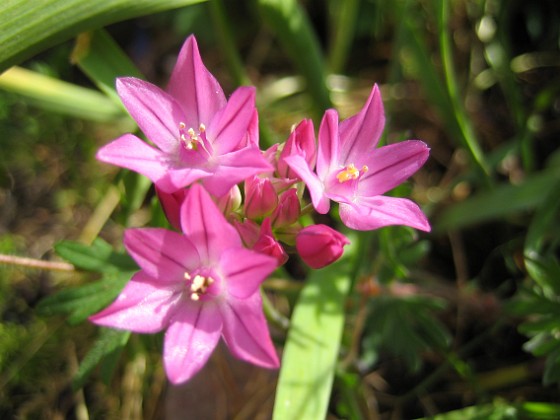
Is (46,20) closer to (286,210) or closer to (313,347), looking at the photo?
(286,210)

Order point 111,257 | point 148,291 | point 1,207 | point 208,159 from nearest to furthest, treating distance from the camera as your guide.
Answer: point 148,291
point 208,159
point 111,257
point 1,207

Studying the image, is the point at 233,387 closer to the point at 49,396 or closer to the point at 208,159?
the point at 49,396

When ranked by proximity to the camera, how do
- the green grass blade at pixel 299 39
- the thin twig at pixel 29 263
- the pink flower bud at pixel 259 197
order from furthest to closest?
the green grass blade at pixel 299 39 < the thin twig at pixel 29 263 < the pink flower bud at pixel 259 197

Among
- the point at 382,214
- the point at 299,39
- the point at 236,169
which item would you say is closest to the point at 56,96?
the point at 299,39

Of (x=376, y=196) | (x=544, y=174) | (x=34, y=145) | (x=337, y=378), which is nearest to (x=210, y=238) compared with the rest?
(x=376, y=196)

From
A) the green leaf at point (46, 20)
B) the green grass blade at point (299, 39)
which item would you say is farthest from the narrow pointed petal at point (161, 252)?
the green grass blade at point (299, 39)

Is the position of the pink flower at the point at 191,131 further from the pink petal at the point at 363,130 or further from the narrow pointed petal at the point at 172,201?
the pink petal at the point at 363,130
